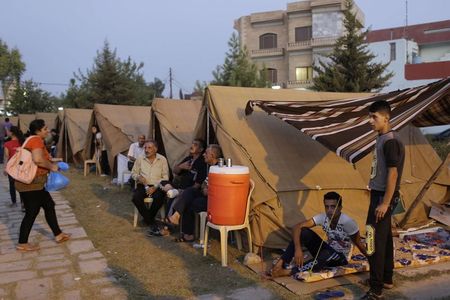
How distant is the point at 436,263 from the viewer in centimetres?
465

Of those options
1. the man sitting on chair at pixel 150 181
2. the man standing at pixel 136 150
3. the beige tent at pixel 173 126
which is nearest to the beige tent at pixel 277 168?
the man sitting on chair at pixel 150 181

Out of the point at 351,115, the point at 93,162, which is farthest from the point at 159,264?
the point at 93,162

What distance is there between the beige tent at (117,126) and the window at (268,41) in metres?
22.7

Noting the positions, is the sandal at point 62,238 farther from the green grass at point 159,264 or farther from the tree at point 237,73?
the tree at point 237,73

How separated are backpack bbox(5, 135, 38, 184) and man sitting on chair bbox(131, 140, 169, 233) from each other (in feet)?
5.00

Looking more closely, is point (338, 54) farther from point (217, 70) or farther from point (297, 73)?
point (297, 73)

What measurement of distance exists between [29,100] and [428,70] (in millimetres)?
25822

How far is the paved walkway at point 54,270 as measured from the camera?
3.98 m

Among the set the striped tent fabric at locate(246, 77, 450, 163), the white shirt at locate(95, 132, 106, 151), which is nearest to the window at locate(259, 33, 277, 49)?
the white shirt at locate(95, 132, 106, 151)

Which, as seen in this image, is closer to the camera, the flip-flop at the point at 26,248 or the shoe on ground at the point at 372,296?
the shoe on ground at the point at 372,296

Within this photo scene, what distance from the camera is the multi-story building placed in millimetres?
30344

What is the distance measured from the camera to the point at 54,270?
455cm

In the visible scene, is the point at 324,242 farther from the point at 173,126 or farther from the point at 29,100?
the point at 29,100

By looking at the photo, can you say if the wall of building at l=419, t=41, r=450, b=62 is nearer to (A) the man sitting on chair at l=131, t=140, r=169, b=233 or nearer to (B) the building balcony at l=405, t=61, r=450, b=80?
(B) the building balcony at l=405, t=61, r=450, b=80
